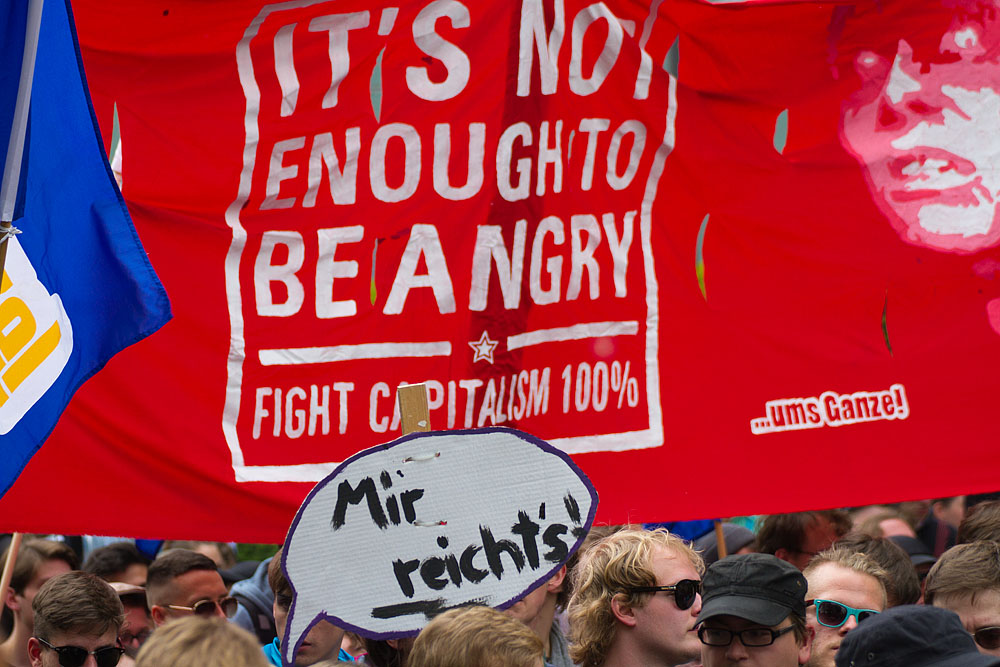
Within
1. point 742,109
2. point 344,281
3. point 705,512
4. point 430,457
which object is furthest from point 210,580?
point 742,109

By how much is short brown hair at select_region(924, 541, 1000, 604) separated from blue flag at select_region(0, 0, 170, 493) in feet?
8.93

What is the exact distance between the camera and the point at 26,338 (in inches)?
152

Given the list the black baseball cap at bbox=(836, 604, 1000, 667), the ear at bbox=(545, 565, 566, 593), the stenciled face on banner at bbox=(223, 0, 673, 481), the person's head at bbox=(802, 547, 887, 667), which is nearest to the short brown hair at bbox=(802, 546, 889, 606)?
the person's head at bbox=(802, 547, 887, 667)

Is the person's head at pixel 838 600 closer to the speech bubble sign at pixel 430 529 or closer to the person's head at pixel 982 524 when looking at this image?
the person's head at pixel 982 524

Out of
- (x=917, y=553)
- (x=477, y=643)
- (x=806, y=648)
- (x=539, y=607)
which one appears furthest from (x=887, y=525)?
(x=477, y=643)

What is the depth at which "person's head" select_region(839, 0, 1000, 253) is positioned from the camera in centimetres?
515

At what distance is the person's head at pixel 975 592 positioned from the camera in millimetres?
4578

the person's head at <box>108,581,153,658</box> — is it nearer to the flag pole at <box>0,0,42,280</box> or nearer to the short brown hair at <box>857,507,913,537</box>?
the flag pole at <box>0,0,42,280</box>

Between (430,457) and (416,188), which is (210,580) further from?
(430,457)

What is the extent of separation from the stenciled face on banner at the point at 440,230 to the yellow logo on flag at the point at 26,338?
91 cm

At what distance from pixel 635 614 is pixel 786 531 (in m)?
2.13

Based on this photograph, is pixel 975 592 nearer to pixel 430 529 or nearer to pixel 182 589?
pixel 430 529

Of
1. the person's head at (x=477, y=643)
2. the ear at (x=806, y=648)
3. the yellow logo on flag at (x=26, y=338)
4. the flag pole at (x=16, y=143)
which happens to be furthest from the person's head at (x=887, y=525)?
the flag pole at (x=16, y=143)

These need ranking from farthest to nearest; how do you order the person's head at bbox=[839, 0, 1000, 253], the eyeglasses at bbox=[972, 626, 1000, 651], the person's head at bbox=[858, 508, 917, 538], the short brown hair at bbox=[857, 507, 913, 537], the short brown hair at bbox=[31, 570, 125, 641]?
the person's head at bbox=[858, 508, 917, 538], the short brown hair at bbox=[857, 507, 913, 537], the person's head at bbox=[839, 0, 1000, 253], the short brown hair at bbox=[31, 570, 125, 641], the eyeglasses at bbox=[972, 626, 1000, 651]
